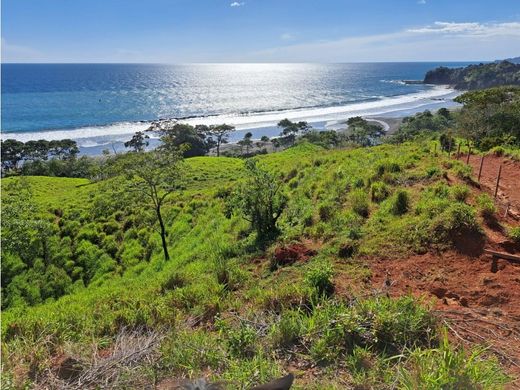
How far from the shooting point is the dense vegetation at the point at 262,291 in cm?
435

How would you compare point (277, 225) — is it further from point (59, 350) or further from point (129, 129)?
point (129, 129)

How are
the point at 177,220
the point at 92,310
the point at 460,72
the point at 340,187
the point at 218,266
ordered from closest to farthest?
the point at 92,310, the point at 218,266, the point at 340,187, the point at 177,220, the point at 460,72

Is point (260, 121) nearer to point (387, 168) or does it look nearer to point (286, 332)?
point (387, 168)

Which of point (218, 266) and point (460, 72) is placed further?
point (460, 72)

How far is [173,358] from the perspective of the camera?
4527 millimetres

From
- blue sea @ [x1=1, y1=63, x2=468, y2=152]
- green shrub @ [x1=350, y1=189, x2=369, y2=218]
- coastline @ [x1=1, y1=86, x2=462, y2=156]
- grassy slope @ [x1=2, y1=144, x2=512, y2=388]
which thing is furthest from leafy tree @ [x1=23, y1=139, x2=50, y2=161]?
green shrub @ [x1=350, y1=189, x2=369, y2=218]

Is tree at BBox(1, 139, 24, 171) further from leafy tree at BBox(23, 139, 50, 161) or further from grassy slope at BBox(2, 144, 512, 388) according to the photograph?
grassy slope at BBox(2, 144, 512, 388)

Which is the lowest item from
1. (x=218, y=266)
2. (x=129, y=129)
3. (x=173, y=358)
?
(x=129, y=129)

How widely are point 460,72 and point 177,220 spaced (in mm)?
160484

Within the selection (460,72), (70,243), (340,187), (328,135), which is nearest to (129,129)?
(328,135)

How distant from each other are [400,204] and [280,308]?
4630 mm

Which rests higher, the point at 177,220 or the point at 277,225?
the point at 277,225

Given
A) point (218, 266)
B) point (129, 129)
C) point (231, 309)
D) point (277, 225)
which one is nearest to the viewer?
point (231, 309)

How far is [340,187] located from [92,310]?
7.50 metres
